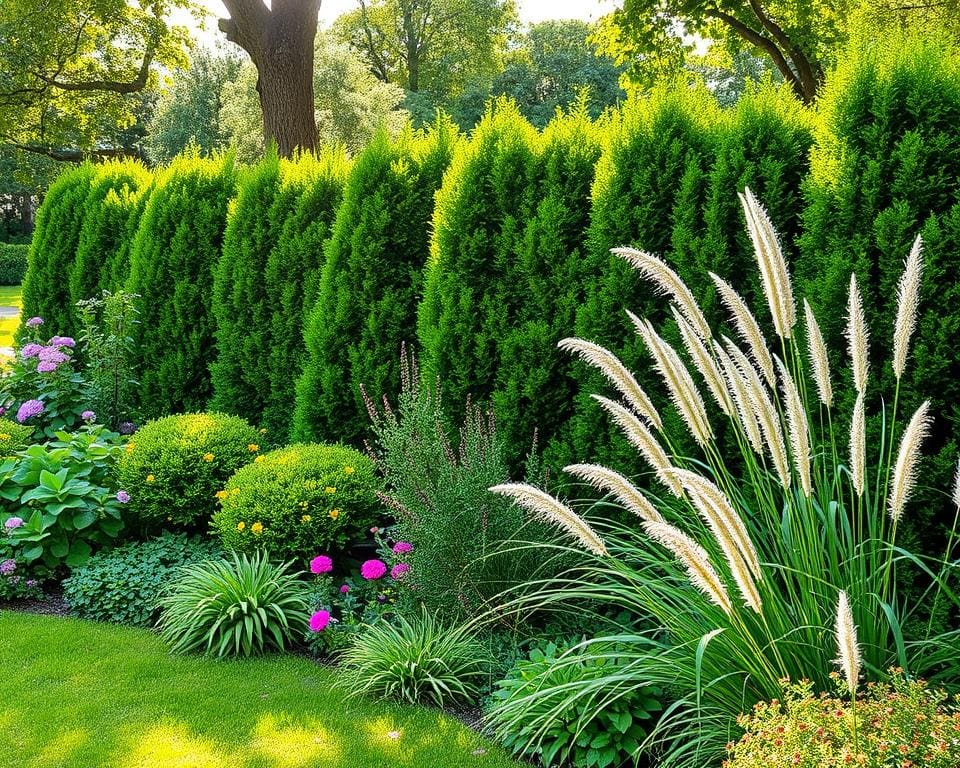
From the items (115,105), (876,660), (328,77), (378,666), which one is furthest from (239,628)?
(328,77)

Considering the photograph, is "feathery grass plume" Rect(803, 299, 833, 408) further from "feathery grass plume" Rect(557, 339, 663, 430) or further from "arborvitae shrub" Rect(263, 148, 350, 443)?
"arborvitae shrub" Rect(263, 148, 350, 443)

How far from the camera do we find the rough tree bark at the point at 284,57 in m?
9.64

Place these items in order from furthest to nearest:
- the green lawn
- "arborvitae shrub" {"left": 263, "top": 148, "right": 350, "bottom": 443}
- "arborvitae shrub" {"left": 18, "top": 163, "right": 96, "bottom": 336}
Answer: "arborvitae shrub" {"left": 18, "top": 163, "right": 96, "bottom": 336} → "arborvitae shrub" {"left": 263, "top": 148, "right": 350, "bottom": 443} → the green lawn

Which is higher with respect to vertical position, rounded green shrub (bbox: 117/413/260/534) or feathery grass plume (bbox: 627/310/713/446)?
feathery grass plume (bbox: 627/310/713/446)

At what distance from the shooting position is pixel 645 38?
1580 centimetres

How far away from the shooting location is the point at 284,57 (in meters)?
9.66

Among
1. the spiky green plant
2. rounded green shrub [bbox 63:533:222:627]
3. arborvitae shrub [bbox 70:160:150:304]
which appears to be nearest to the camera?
the spiky green plant

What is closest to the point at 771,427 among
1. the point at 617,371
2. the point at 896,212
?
the point at 617,371

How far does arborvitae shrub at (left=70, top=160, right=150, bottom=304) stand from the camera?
8.04m

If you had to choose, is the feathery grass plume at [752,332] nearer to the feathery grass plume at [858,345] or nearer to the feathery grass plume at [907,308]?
the feathery grass plume at [858,345]

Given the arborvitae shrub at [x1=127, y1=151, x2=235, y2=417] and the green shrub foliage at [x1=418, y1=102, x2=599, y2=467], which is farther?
A: the arborvitae shrub at [x1=127, y1=151, x2=235, y2=417]

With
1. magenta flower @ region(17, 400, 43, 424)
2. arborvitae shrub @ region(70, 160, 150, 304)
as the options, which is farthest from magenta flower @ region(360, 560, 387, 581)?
arborvitae shrub @ region(70, 160, 150, 304)

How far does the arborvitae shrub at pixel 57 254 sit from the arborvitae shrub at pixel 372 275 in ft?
14.4

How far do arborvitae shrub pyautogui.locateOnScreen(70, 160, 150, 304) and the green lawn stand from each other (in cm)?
479
